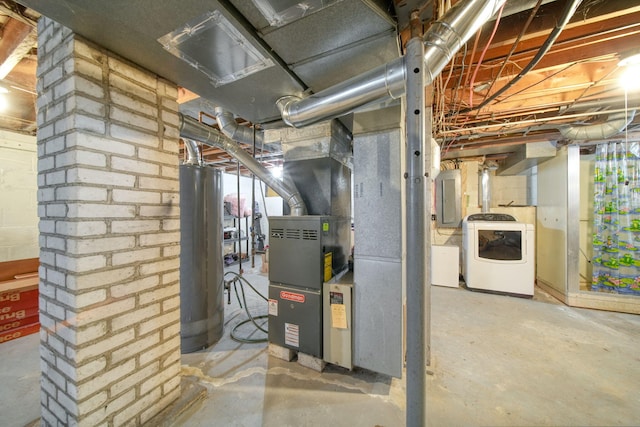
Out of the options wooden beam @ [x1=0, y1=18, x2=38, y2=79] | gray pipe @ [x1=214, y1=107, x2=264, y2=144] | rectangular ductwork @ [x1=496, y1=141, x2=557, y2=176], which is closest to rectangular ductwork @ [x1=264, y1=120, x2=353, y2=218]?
gray pipe @ [x1=214, y1=107, x2=264, y2=144]

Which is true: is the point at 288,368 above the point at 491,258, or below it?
below

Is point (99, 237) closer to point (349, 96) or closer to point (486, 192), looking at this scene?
point (349, 96)

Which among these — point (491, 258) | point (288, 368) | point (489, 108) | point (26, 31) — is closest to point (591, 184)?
point (491, 258)

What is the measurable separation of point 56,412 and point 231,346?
1.15 meters

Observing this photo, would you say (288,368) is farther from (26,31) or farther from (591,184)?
(591,184)

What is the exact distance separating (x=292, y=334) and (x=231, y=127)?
2060mm

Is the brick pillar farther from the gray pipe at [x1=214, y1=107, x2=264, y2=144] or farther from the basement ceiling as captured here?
the gray pipe at [x1=214, y1=107, x2=264, y2=144]

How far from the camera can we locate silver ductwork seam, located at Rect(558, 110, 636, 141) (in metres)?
2.63

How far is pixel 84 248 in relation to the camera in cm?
110

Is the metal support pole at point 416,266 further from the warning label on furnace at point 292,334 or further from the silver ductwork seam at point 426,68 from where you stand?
the warning label on furnace at point 292,334

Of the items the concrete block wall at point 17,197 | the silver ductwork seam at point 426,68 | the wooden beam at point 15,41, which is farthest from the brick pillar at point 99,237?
the concrete block wall at point 17,197

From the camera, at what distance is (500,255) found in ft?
11.6

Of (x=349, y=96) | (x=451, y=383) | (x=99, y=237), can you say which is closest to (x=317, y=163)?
(x=349, y=96)

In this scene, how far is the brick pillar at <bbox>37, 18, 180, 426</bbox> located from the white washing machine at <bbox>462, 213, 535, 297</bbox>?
4106 mm
